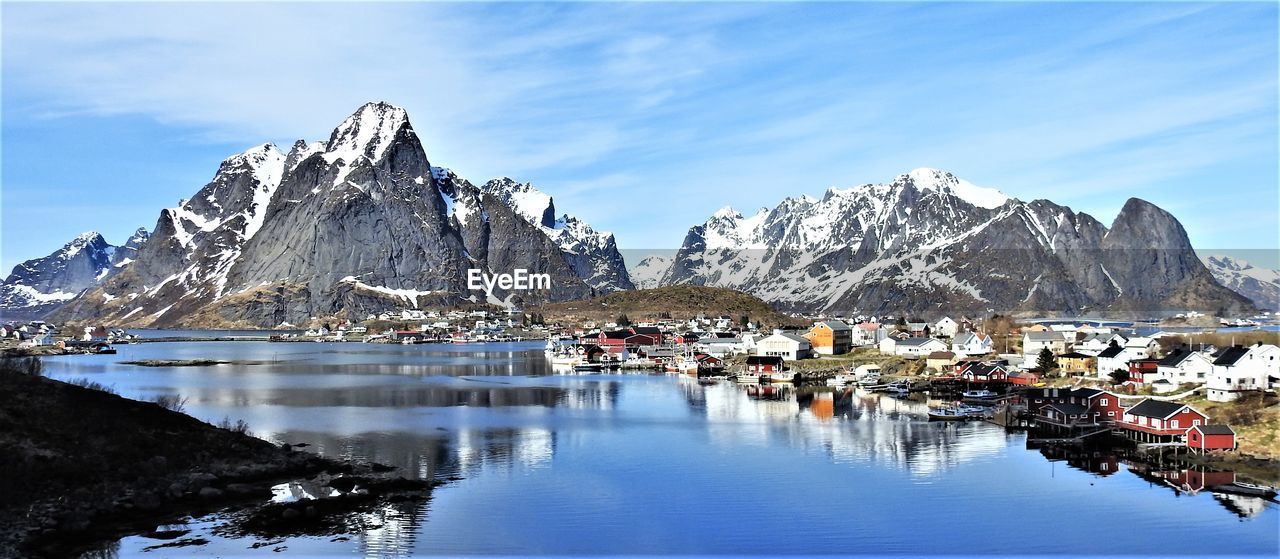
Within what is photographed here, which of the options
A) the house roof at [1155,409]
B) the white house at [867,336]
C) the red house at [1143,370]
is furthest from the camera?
the white house at [867,336]

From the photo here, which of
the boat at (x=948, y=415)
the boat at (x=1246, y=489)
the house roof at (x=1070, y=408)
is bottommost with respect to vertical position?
the boat at (x=1246, y=489)

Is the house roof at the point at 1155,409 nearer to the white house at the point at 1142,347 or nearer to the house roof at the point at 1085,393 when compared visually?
A: the house roof at the point at 1085,393

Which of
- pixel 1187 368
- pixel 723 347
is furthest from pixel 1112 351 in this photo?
pixel 723 347

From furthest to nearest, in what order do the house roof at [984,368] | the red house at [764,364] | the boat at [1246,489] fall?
1. the red house at [764,364]
2. the house roof at [984,368]
3. the boat at [1246,489]

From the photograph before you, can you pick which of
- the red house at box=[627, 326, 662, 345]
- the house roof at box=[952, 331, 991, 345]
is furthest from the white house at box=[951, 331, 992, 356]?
the red house at box=[627, 326, 662, 345]

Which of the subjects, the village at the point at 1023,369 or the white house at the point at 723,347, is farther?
the white house at the point at 723,347

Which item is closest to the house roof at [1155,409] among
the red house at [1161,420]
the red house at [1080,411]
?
the red house at [1161,420]
